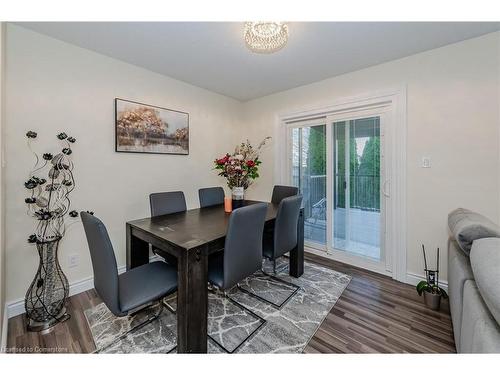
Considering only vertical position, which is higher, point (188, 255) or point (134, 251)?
point (188, 255)

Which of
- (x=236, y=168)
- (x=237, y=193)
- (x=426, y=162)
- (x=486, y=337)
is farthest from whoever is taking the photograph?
(x=237, y=193)

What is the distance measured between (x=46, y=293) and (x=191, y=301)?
1.47m

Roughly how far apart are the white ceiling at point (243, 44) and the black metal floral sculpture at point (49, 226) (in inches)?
39.4

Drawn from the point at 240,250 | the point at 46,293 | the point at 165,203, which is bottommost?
the point at 46,293

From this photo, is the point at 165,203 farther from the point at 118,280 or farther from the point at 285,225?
the point at 285,225

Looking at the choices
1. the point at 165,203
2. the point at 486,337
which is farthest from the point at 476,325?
the point at 165,203

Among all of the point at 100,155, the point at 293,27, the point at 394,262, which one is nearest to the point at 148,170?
the point at 100,155

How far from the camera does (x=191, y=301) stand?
1.33 m

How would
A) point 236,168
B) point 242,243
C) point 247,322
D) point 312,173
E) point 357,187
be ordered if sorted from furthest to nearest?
point 312,173, point 357,187, point 236,168, point 247,322, point 242,243

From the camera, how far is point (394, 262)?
2463mm

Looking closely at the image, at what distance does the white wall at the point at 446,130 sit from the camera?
1.94m

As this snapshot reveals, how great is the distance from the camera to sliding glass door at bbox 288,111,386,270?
267 centimetres

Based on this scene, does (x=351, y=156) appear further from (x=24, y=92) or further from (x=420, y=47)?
(x=24, y=92)

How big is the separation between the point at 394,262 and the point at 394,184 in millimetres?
884
